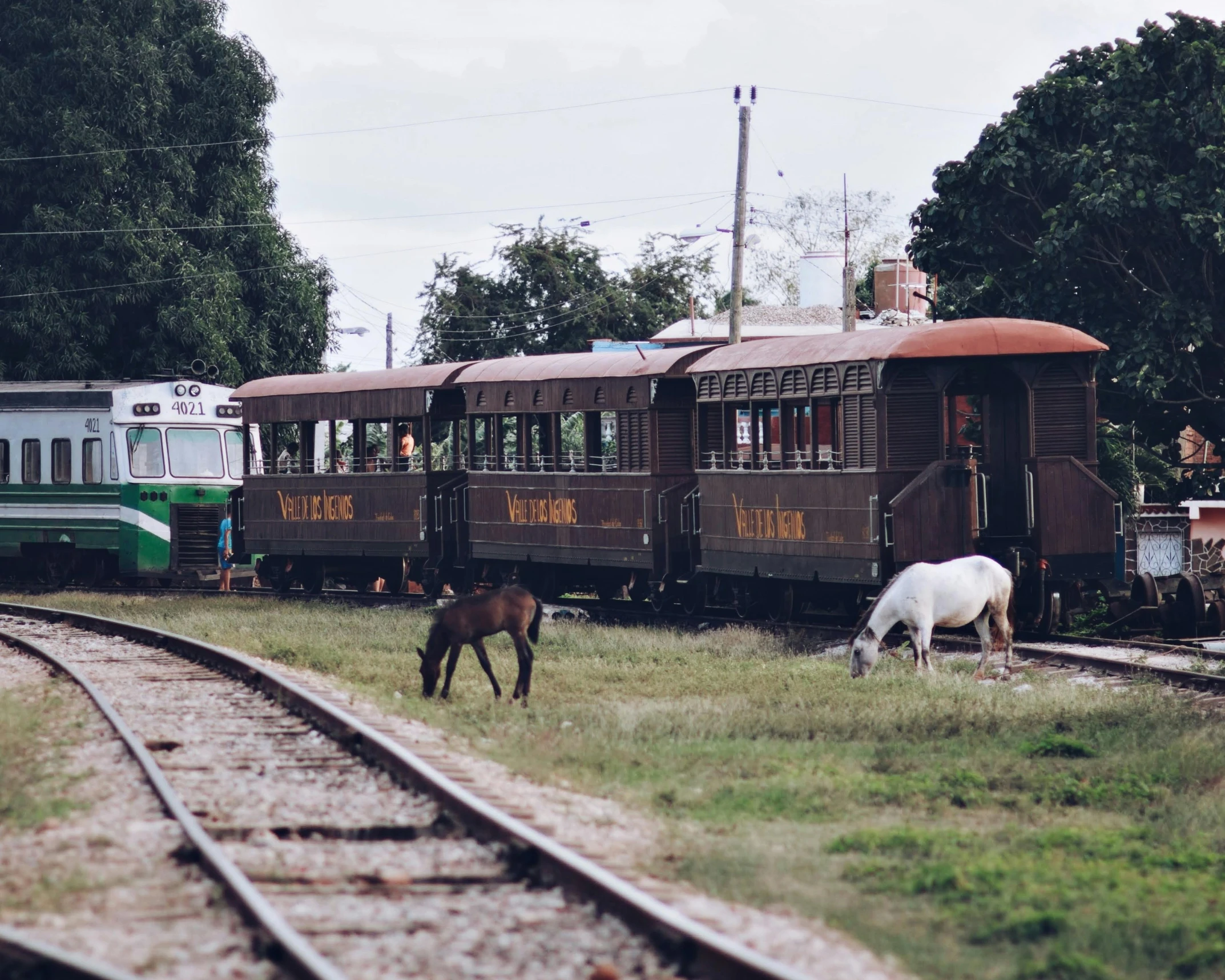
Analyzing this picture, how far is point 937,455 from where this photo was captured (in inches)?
725

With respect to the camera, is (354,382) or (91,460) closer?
(354,382)

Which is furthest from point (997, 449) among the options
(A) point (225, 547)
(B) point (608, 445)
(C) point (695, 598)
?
(A) point (225, 547)

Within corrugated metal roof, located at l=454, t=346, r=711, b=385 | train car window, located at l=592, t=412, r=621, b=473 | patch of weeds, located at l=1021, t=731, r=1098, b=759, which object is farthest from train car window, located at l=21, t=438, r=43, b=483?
patch of weeds, located at l=1021, t=731, r=1098, b=759

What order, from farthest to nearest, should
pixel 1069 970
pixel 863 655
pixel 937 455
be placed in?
1. pixel 937 455
2. pixel 863 655
3. pixel 1069 970

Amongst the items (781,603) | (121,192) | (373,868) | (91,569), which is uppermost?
(121,192)

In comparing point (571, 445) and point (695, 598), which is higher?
point (571, 445)

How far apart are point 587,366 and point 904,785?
43.6 feet

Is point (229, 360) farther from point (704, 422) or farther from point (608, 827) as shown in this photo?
point (608, 827)

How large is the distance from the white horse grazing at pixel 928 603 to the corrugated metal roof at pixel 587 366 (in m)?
6.62

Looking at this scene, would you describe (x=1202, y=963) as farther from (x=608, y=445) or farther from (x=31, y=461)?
(x=31, y=461)

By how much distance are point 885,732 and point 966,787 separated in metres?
2.05

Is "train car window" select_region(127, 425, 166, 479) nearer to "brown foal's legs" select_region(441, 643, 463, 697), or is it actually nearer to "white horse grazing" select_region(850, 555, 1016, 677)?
"brown foal's legs" select_region(441, 643, 463, 697)

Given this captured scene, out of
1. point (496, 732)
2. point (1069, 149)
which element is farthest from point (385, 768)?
point (1069, 149)

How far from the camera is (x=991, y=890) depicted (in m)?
7.69
